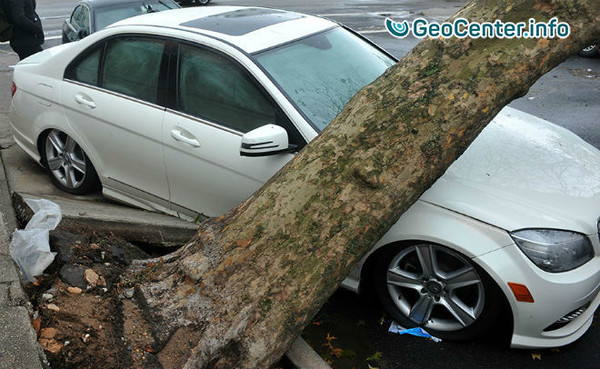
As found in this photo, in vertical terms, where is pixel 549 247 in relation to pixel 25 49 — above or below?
above

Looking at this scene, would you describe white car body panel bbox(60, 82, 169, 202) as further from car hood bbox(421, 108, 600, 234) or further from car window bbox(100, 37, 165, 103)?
car hood bbox(421, 108, 600, 234)

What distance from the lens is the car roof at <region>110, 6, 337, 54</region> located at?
14.9ft

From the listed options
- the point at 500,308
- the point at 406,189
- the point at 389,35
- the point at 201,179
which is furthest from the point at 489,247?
the point at 389,35

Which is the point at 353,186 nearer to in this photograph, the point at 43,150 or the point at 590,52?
the point at 43,150

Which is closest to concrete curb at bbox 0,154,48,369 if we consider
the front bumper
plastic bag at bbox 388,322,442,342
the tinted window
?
the tinted window

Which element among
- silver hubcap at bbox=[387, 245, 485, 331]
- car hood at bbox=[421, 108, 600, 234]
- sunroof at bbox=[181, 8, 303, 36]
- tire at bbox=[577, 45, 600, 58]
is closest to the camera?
car hood at bbox=[421, 108, 600, 234]

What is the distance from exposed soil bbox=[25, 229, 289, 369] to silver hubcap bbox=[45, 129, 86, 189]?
5.10 ft

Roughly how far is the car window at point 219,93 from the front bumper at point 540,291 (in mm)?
1728

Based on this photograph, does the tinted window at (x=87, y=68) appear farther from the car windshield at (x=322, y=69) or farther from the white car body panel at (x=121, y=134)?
the car windshield at (x=322, y=69)

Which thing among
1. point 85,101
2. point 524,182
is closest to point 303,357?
point 524,182

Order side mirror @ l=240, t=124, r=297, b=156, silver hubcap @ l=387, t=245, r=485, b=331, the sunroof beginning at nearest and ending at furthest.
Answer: silver hubcap @ l=387, t=245, r=485, b=331 < side mirror @ l=240, t=124, r=297, b=156 < the sunroof

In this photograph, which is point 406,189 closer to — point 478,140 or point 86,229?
point 478,140

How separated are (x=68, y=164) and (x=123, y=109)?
103 cm

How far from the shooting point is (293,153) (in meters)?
4.06
